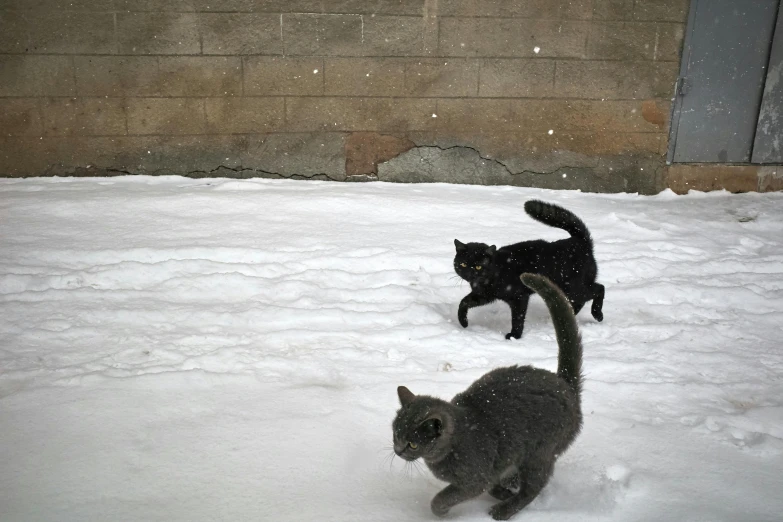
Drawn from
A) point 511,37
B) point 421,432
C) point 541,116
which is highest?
point 511,37

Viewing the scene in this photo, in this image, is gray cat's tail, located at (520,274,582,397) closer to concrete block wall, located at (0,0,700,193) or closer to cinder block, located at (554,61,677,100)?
concrete block wall, located at (0,0,700,193)

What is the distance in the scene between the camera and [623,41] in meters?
6.04

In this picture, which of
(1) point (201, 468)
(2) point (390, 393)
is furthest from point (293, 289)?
(1) point (201, 468)

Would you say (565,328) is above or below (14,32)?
below

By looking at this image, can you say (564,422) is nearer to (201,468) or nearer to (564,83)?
(201,468)

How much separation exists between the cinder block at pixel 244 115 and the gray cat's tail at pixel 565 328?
4.20 m

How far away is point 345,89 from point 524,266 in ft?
10.3

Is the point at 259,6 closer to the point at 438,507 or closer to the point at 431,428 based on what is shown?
the point at 431,428

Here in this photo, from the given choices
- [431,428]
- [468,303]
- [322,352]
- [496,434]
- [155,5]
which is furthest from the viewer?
[155,5]

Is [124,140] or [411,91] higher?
[411,91]

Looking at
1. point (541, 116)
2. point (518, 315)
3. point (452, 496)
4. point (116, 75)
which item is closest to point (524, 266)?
point (518, 315)

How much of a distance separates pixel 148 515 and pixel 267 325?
5.01 feet

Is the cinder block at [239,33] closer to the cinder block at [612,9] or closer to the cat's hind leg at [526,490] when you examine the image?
the cinder block at [612,9]

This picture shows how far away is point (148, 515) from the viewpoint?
2045 millimetres
